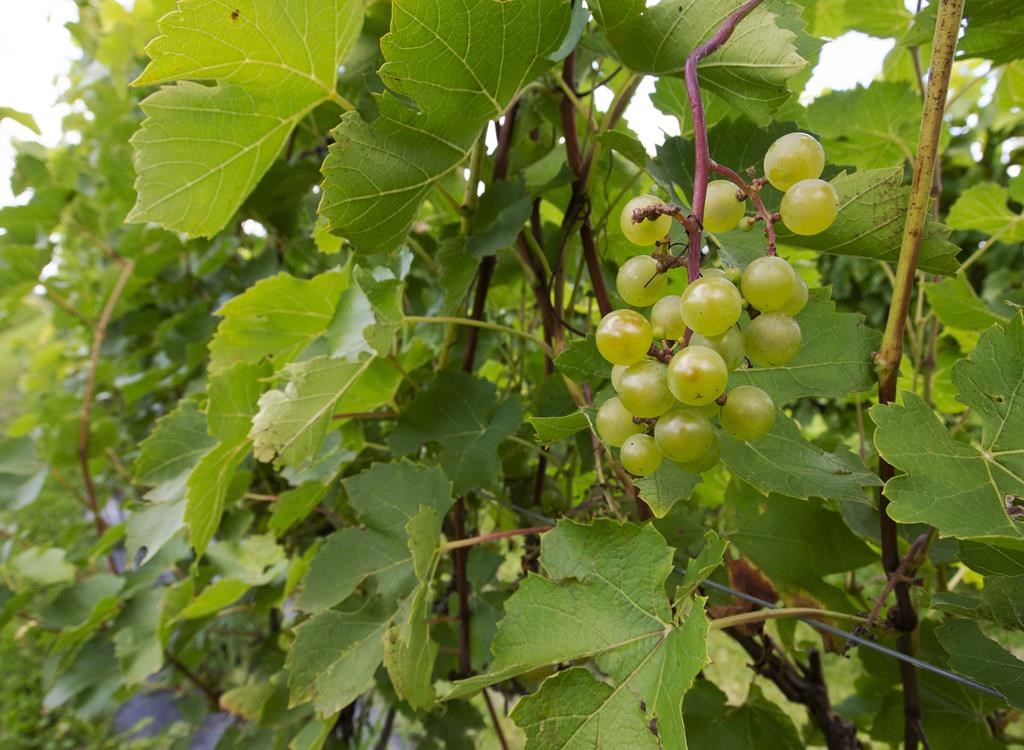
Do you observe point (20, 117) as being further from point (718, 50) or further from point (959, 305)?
point (959, 305)

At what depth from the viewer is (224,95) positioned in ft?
2.15

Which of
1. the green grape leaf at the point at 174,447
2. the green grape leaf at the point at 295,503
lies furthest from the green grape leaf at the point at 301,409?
the green grape leaf at the point at 174,447

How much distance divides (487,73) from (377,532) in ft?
1.70

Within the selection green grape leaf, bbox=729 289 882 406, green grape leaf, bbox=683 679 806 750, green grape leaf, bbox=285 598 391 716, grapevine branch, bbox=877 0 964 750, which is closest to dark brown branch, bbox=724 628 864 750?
green grape leaf, bbox=683 679 806 750

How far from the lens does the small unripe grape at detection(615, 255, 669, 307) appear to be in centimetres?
45

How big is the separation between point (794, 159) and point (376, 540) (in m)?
0.60

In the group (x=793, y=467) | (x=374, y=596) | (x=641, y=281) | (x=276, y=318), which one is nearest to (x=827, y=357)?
(x=793, y=467)

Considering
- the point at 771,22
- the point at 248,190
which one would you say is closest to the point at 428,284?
→ the point at 248,190

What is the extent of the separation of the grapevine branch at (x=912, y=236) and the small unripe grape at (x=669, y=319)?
168 millimetres

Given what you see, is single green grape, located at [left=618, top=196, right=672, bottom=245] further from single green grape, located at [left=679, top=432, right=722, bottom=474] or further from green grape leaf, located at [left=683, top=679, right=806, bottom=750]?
green grape leaf, located at [left=683, top=679, right=806, bottom=750]

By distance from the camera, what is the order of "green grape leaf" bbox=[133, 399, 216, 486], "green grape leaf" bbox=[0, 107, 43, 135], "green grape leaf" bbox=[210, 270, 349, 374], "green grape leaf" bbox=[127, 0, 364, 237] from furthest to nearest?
"green grape leaf" bbox=[0, 107, 43, 135] → "green grape leaf" bbox=[133, 399, 216, 486] → "green grape leaf" bbox=[210, 270, 349, 374] → "green grape leaf" bbox=[127, 0, 364, 237]

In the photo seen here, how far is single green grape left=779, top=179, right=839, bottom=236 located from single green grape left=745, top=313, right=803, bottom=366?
59 millimetres

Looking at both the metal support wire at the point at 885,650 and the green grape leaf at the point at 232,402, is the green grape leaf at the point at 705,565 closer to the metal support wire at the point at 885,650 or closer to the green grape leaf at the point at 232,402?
the metal support wire at the point at 885,650

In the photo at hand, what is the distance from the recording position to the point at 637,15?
1.74 feet
